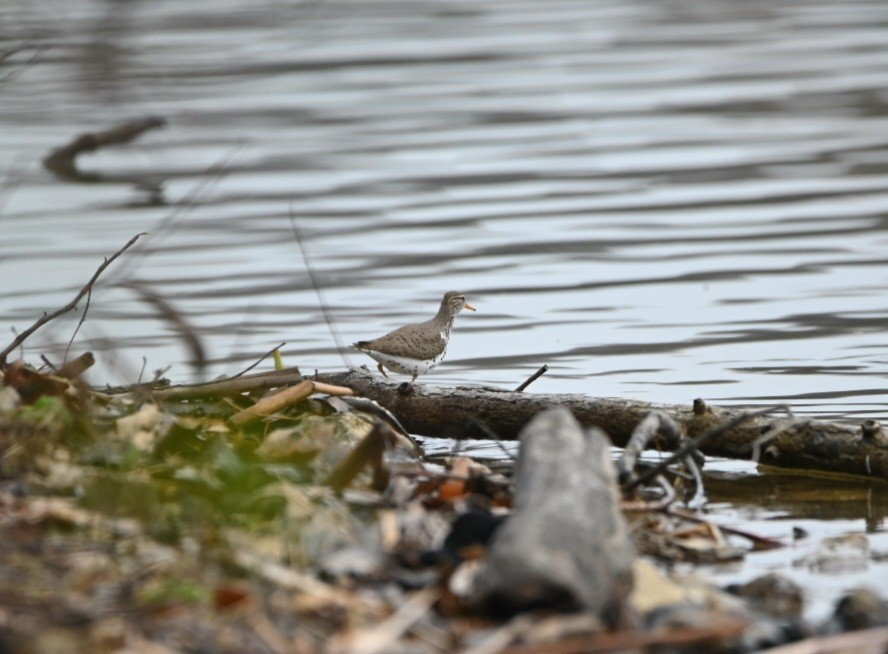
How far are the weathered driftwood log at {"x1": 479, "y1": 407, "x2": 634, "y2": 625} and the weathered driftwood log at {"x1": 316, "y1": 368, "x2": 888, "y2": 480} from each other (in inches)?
60.1

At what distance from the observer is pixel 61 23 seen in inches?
195

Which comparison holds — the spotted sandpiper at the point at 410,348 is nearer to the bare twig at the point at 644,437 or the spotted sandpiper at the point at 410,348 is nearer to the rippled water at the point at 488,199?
the rippled water at the point at 488,199

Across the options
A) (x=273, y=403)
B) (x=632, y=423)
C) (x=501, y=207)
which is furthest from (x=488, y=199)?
(x=273, y=403)

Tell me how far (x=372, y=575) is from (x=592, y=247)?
9703 mm

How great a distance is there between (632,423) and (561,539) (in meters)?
2.79

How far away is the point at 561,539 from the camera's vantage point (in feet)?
15.2

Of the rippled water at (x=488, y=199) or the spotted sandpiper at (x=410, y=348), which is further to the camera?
the rippled water at (x=488, y=199)

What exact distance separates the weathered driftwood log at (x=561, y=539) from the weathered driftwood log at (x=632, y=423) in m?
1.53

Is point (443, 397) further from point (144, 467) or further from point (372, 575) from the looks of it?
point (372, 575)

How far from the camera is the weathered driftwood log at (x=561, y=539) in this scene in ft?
14.7

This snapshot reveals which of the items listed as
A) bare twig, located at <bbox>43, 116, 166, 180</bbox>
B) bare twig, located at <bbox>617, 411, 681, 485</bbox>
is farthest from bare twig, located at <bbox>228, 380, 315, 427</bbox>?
bare twig, located at <bbox>43, 116, 166, 180</bbox>

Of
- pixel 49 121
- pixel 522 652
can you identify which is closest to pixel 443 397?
pixel 522 652

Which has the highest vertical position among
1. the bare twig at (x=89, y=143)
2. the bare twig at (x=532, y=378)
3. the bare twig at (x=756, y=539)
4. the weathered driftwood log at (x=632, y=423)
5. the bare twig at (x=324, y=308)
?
the bare twig at (x=89, y=143)

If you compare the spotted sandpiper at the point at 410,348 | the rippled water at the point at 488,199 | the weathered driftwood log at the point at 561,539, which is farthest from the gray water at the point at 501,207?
the weathered driftwood log at the point at 561,539
